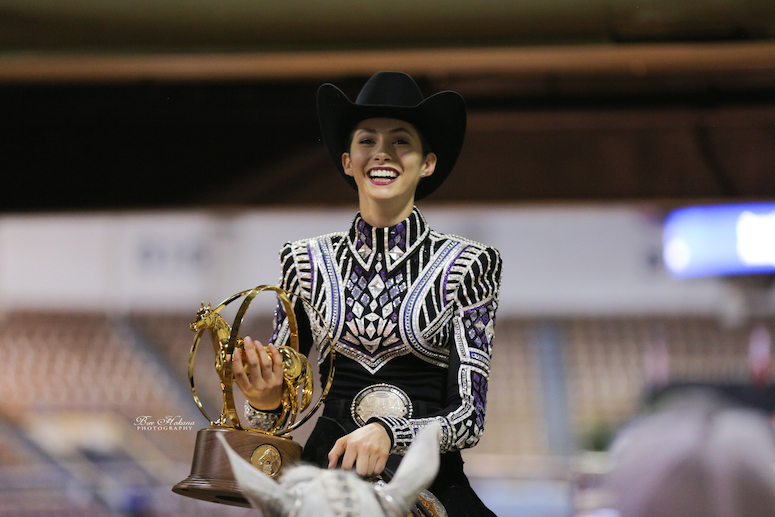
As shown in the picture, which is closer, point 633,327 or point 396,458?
point 396,458

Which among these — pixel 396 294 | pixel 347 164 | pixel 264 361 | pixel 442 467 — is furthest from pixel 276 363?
pixel 347 164

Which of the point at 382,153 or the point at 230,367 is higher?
the point at 382,153

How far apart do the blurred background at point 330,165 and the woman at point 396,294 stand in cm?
208

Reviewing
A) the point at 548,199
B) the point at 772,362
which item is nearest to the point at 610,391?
the point at 772,362

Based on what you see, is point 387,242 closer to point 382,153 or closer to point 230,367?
point 382,153

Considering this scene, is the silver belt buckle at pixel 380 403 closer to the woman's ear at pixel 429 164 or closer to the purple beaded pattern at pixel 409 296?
the purple beaded pattern at pixel 409 296

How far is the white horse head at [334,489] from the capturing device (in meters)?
1.11

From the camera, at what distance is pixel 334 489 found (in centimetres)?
114

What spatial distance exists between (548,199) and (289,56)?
1502 mm

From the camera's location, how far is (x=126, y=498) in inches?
156

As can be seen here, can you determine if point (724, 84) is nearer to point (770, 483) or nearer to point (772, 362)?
point (772, 362)

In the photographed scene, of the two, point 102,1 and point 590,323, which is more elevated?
point 102,1

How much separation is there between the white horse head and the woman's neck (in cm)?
60

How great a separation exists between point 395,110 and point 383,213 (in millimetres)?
220
